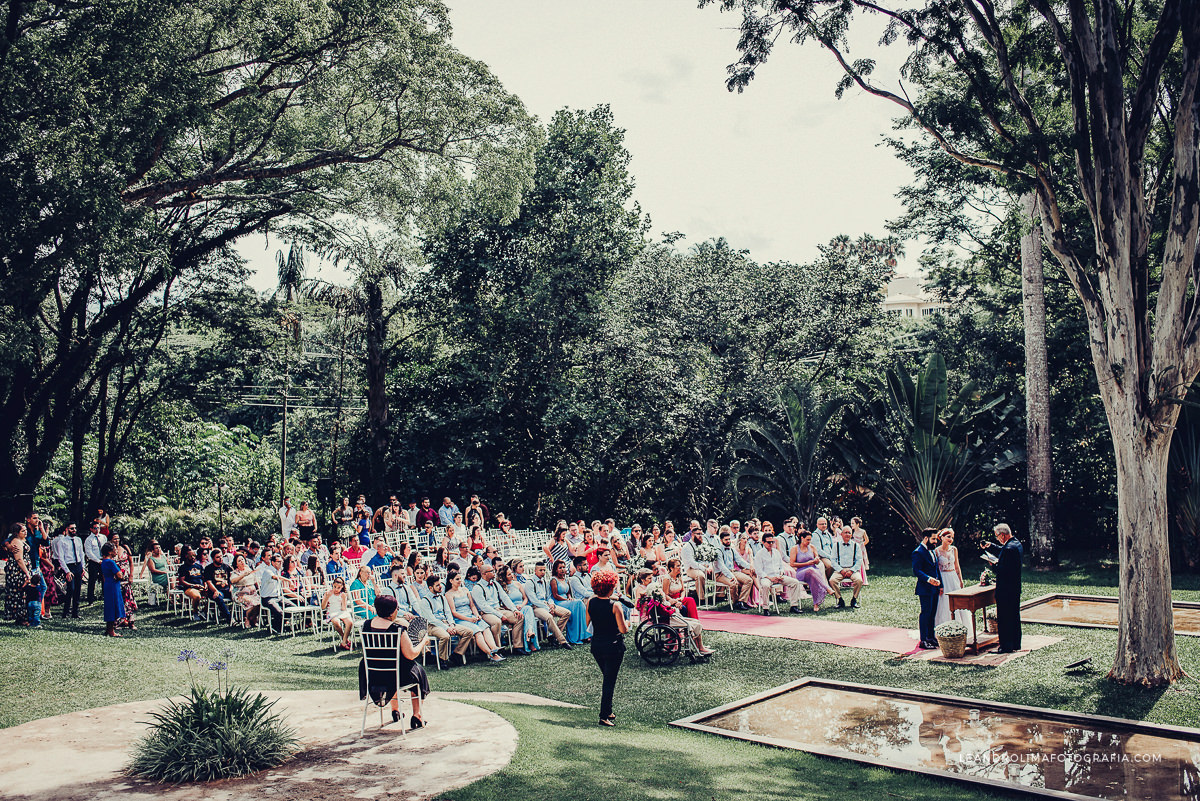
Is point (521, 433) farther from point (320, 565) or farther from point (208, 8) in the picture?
point (208, 8)

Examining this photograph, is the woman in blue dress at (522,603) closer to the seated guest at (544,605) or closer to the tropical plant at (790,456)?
the seated guest at (544,605)

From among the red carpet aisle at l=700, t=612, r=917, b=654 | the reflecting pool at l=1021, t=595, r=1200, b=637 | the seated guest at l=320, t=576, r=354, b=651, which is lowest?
the red carpet aisle at l=700, t=612, r=917, b=654

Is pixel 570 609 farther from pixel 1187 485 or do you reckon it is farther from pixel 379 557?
pixel 1187 485

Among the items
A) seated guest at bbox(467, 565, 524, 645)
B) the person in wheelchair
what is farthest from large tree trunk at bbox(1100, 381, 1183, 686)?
seated guest at bbox(467, 565, 524, 645)

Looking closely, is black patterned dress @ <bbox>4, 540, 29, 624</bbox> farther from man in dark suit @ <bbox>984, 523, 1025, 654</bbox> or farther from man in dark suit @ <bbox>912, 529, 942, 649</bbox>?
man in dark suit @ <bbox>984, 523, 1025, 654</bbox>

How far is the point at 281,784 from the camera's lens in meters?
6.67

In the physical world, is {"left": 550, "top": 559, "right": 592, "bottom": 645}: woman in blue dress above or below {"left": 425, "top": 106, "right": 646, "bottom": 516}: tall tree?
below

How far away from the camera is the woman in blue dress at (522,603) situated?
12.9 m

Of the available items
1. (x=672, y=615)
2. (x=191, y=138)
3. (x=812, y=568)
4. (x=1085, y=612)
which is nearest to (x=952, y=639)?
(x=672, y=615)

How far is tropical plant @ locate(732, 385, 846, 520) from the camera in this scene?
21500 millimetres

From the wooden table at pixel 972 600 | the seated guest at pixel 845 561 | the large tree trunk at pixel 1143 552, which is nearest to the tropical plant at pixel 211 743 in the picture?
the wooden table at pixel 972 600

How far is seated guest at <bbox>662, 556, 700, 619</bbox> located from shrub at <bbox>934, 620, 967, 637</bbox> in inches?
126

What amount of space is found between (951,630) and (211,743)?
28.8 ft

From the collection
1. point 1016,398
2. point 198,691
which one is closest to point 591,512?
point 1016,398
